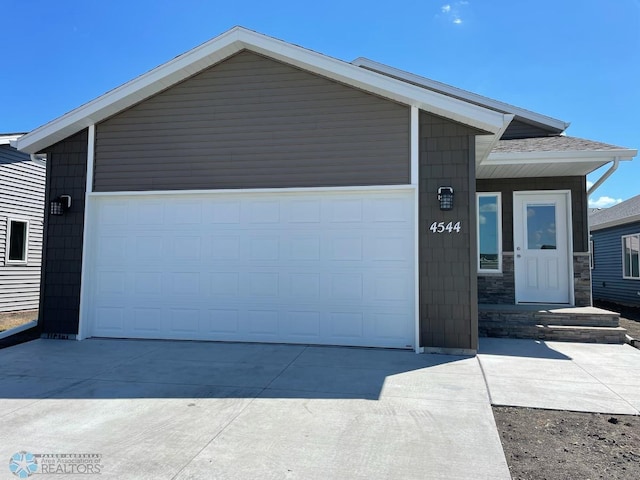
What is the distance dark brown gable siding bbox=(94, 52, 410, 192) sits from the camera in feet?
20.3

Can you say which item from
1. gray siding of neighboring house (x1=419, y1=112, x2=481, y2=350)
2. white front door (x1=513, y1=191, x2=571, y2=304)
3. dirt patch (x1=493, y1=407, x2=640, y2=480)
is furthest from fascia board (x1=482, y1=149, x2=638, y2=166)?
dirt patch (x1=493, y1=407, x2=640, y2=480)

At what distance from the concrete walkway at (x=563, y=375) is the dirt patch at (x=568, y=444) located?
0.80 ft

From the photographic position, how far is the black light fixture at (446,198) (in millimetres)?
5789

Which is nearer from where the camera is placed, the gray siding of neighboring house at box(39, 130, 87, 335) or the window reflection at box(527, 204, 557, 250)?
the gray siding of neighboring house at box(39, 130, 87, 335)

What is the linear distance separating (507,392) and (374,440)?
186 cm

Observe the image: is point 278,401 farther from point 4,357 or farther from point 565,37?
point 565,37

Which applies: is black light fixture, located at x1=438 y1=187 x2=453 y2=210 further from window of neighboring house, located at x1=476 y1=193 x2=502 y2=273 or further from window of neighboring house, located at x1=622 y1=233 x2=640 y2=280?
window of neighboring house, located at x1=622 y1=233 x2=640 y2=280

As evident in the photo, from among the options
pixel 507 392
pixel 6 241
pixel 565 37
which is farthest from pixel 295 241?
pixel 6 241

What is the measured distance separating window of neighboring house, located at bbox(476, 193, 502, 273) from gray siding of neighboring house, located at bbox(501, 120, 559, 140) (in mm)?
1631

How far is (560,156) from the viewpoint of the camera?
718 centimetres

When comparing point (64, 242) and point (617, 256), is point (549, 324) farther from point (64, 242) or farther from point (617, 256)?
point (617, 256)

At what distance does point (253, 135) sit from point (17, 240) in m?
8.23

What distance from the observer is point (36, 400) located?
12.9ft

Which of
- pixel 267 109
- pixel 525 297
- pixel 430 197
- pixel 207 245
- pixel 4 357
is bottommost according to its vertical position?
pixel 4 357
